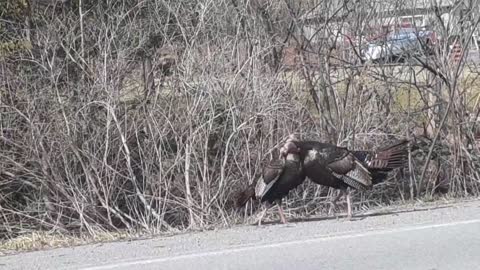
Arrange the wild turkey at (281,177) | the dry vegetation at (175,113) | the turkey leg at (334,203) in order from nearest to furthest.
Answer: the wild turkey at (281,177)
the turkey leg at (334,203)
the dry vegetation at (175,113)

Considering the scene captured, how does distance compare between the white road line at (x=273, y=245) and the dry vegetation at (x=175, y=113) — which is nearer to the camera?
the white road line at (x=273, y=245)

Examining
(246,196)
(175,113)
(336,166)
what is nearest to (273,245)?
(336,166)

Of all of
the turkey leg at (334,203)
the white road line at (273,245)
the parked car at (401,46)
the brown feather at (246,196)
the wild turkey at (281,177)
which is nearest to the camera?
the white road line at (273,245)

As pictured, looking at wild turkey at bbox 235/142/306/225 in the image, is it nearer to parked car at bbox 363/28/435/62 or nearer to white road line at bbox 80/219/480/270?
white road line at bbox 80/219/480/270

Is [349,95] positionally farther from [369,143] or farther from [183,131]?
[183,131]

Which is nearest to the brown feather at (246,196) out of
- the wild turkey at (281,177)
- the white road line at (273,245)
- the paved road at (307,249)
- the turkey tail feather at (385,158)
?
the wild turkey at (281,177)

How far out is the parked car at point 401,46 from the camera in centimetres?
1310

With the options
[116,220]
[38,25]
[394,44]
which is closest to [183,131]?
[116,220]

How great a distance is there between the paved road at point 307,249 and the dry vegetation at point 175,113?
70.3 inches

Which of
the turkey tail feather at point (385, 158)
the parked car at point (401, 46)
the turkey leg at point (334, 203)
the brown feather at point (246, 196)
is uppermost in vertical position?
the parked car at point (401, 46)

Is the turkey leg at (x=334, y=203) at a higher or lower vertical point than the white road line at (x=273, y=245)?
lower

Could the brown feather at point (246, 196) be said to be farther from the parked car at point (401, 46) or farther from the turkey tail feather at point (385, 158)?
the parked car at point (401, 46)

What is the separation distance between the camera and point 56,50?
1171 cm

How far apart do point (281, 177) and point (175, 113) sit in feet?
9.73
